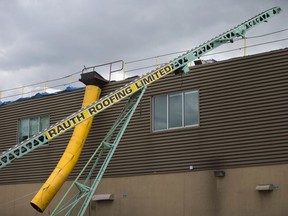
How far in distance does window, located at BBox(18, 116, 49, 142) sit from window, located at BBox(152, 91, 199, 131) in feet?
25.9

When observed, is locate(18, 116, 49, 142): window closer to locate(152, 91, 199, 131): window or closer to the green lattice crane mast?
locate(152, 91, 199, 131): window

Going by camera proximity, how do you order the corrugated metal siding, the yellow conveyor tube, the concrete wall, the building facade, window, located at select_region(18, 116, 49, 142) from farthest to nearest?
window, located at select_region(18, 116, 49, 142), the yellow conveyor tube, the corrugated metal siding, the building facade, the concrete wall

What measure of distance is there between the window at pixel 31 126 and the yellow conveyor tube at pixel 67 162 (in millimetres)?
4677

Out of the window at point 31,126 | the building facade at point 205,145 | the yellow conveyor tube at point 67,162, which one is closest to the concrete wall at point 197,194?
the building facade at point 205,145

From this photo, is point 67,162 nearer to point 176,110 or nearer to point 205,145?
point 176,110

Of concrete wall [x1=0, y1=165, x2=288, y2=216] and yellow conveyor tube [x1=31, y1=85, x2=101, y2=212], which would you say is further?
yellow conveyor tube [x1=31, y1=85, x2=101, y2=212]

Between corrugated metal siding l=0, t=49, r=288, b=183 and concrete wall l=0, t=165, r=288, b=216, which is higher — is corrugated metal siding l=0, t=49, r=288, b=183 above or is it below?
above

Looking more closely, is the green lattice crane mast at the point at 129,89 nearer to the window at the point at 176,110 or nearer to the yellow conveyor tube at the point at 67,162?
the window at the point at 176,110

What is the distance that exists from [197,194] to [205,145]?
2.21 metres

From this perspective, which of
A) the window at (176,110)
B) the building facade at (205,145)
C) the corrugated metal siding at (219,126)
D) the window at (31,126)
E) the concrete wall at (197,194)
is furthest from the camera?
the window at (31,126)

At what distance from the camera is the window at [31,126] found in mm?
32312

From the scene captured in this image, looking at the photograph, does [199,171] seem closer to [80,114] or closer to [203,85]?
[203,85]

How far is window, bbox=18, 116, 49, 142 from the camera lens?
32.3 m

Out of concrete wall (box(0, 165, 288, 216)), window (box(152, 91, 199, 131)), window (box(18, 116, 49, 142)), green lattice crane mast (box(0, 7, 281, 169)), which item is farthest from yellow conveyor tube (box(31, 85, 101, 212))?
green lattice crane mast (box(0, 7, 281, 169))
